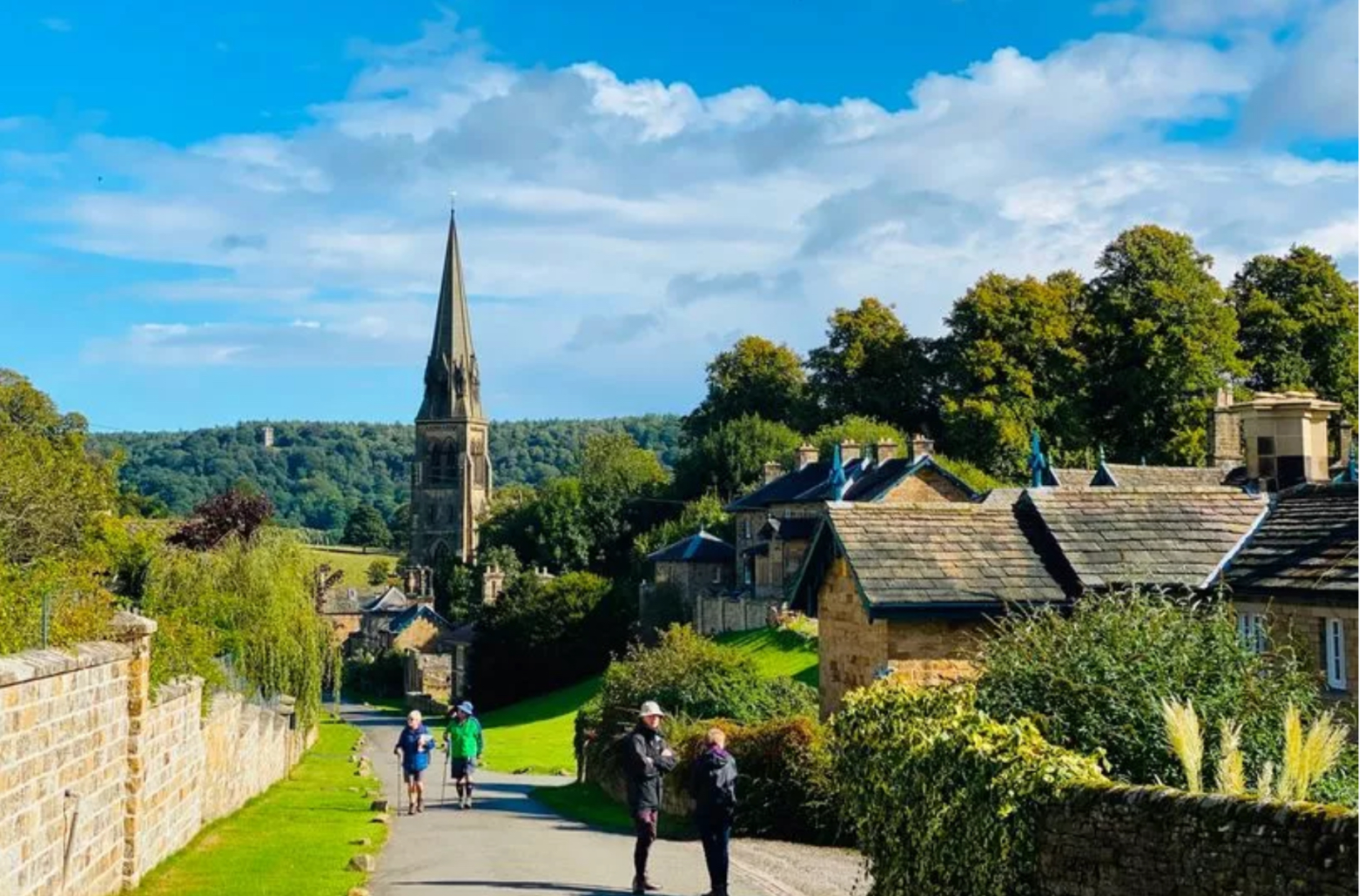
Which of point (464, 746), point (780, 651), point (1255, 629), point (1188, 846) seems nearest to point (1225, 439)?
point (780, 651)

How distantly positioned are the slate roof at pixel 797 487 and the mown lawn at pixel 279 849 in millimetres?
35073

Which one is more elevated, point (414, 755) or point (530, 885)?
point (414, 755)

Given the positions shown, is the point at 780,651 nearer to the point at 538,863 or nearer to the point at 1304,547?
the point at 1304,547

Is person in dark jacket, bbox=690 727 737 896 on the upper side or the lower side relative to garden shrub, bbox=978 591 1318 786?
lower

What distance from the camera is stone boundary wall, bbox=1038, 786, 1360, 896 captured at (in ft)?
28.1

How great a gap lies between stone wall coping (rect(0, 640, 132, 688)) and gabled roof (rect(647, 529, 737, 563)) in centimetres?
5485

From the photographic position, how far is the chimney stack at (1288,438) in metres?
23.8

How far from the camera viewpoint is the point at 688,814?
22.3 metres

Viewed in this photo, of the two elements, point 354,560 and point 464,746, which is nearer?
A: point 464,746

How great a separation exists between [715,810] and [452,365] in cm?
12932

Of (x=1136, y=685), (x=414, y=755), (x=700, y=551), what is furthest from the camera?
(x=700, y=551)

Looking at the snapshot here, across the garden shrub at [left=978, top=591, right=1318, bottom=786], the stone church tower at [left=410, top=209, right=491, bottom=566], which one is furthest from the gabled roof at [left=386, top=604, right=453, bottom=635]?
the garden shrub at [left=978, top=591, right=1318, bottom=786]

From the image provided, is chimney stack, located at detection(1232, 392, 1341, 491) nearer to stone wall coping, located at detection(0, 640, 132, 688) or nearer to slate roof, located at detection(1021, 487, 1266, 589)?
slate roof, located at detection(1021, 487, 1266, 589)

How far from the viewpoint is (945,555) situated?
19.7 m
